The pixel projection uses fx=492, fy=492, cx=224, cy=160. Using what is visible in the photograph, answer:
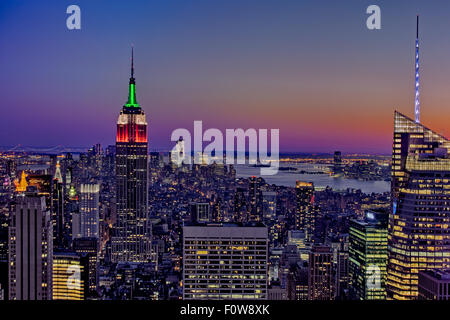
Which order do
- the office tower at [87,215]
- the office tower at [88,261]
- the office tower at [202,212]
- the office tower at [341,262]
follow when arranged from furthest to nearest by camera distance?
the office tower at [87,215] < the office tower at [341,262] < the office tower at [88,261] < the office tower at [202,212]

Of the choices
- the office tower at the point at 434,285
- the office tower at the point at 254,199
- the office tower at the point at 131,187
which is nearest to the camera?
the office tower at the point at 434,285

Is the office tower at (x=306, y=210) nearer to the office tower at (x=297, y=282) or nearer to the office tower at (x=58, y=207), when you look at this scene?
the office tower at (x=297, y=282)

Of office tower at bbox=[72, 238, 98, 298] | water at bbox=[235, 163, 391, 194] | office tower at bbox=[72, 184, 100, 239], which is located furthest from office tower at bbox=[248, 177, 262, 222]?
office tower at bbox=[72, 184, 100, 239]

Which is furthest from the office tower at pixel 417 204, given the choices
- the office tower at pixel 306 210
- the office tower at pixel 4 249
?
the office tower at pixel 4 249

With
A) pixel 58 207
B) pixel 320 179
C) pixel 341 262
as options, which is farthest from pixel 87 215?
pixel 320 179

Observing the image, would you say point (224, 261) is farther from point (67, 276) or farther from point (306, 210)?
point (67, 276)

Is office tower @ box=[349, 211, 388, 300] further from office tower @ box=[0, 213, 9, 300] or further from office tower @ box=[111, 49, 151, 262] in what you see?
office tower @ box=[111, 49, 151, 262]
